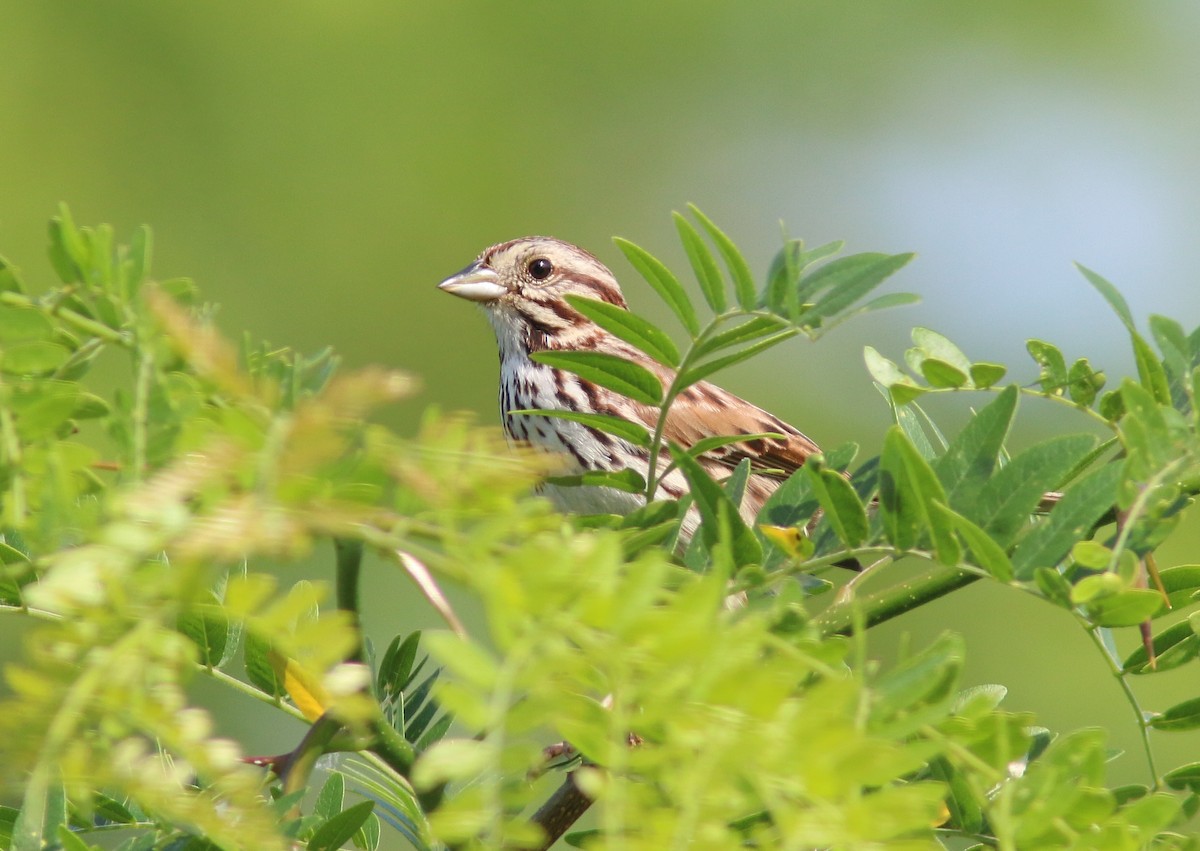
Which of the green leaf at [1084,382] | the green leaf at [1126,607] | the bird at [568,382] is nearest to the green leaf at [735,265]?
the green leaf at [1084,382]

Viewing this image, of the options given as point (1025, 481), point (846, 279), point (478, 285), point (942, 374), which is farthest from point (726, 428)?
point (1025, 481)

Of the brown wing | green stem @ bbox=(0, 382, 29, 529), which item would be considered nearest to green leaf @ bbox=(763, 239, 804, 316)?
green stem @ bbox=(0, 382, 29, 529)

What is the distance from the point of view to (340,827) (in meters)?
1.17

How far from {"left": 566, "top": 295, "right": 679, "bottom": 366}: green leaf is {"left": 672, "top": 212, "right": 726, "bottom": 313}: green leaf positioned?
0.20 feet

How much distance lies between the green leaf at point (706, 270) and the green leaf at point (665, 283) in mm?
26

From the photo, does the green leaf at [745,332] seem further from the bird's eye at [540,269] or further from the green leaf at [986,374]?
the bird's eye at [540,269]

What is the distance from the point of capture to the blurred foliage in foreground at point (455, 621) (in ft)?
2.24

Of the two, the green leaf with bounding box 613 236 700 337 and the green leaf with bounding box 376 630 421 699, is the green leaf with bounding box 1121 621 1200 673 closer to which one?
the green leaf with bounding box 613 236 700 337

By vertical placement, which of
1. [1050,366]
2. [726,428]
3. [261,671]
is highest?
[1050,366]

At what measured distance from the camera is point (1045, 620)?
19.4 ft

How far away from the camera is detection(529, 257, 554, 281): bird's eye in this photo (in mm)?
4512

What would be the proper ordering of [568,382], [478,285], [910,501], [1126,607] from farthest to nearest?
[478,285]
[568,382]
[910,501]
[1126,607]

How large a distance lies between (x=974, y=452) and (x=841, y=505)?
0.41ft

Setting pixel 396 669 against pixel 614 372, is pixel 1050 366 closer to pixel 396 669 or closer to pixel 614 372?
pixel 614 372
